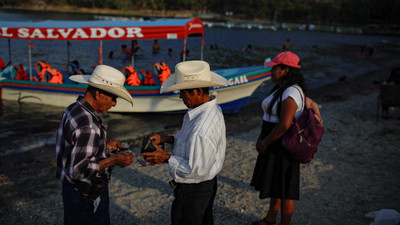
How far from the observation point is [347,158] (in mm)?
6480

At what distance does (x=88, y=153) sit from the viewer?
235cm

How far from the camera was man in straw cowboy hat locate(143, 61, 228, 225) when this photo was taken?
231 centimetres

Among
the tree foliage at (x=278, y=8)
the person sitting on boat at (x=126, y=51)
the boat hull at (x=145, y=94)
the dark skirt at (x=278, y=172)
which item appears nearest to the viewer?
the dark skirt at (x=278, y=172)

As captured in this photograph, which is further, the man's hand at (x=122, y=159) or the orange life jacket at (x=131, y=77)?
the orange life jacket at (x=131, y=77)

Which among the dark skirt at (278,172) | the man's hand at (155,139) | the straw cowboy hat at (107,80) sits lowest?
the dark skirt at (278,172)

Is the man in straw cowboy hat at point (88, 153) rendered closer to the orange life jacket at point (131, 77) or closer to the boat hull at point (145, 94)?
the boat hull at point (145, 94)

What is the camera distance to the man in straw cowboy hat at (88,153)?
7.67 ft

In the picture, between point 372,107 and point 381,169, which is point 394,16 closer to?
point 372,107

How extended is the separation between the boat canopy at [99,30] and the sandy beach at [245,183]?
3.15 metres

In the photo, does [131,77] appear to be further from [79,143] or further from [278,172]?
[79,143]

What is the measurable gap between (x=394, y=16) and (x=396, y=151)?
3651 inches

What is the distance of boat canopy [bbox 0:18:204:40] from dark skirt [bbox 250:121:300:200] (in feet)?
24.1

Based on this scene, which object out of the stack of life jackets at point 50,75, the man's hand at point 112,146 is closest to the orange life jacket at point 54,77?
the stack of life jackets at point 50,75

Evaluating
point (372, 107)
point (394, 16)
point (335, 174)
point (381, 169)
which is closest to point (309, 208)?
point (335, 174)
